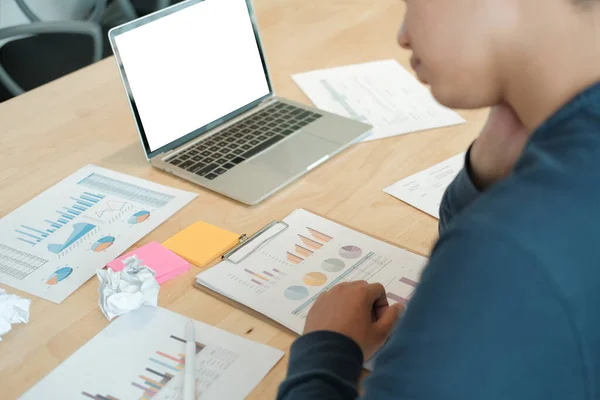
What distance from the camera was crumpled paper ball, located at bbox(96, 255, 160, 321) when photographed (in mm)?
883

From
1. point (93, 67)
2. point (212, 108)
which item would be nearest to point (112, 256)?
point (212, 108)

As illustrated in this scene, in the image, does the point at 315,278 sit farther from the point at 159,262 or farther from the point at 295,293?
the point at 159,262

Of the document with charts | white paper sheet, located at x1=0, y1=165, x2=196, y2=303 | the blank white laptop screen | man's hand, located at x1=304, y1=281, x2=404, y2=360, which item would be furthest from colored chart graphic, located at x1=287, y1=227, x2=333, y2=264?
the blank white laptop screen

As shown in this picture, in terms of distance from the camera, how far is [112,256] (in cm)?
100

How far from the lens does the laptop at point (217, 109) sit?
1.16m

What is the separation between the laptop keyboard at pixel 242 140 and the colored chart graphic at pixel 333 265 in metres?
0.30

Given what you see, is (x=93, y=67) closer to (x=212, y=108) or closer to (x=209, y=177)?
(x=212, y=108)

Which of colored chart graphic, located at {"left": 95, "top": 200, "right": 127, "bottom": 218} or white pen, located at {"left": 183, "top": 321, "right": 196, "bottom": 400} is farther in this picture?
colored chart graphic, located at {"left": 95, "top": 200, "right": 127, "bottom": 218}

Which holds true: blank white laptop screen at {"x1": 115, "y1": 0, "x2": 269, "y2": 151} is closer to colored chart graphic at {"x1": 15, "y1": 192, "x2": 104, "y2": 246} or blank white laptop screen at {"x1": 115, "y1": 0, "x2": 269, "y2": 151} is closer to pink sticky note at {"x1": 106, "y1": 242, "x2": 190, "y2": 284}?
colored chart graphic at {"x1": 15, "y1": 192, "x2": 104, "y2": 246}

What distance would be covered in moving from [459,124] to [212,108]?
1.55 ft

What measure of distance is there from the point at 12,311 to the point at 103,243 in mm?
179

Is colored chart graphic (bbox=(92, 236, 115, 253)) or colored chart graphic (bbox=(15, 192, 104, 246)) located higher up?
colored chart graphic (bbox=(15, 192, 104, 246))

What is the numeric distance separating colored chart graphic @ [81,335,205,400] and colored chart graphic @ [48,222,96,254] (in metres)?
0.30

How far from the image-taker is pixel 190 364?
2.62 ft
